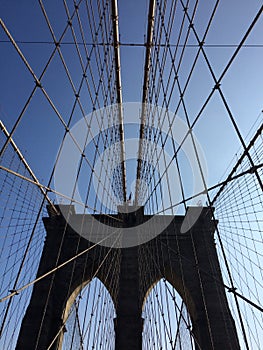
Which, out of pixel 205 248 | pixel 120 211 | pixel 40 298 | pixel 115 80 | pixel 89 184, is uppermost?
pixel 115 80

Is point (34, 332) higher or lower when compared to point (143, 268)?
lower

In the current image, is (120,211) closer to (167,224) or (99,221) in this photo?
(99,221)

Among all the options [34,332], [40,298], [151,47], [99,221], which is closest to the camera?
[151,47]

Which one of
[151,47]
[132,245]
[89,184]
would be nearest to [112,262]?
[132,245]

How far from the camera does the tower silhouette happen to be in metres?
8.66

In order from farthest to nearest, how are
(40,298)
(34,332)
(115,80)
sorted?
(40,298) → (34,332) → (115,80)

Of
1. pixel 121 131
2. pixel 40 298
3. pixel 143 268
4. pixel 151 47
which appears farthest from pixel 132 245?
pixel 151 47

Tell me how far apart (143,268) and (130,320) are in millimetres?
1863

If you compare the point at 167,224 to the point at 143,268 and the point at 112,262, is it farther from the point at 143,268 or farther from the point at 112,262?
the point at 112,262

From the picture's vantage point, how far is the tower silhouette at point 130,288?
28.4 ft

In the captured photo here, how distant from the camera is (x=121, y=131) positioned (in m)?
9.48

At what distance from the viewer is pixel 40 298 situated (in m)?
9.46

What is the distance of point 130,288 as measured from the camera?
32.2ft

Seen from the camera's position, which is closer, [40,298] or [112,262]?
[40,298]
